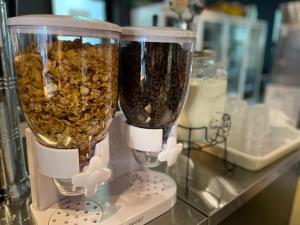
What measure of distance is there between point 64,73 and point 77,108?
0.05 metres

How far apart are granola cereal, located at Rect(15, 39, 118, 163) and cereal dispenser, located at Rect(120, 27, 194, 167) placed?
5cm

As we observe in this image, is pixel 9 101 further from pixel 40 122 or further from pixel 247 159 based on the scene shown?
pixel 247 159

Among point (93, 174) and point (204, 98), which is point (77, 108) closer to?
point (93, 174)

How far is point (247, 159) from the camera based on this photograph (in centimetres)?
64

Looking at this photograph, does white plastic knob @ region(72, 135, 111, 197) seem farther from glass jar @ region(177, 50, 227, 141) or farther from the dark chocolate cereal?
glass jar @ region(177, 50, 227, 141)

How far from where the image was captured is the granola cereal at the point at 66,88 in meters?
0.32

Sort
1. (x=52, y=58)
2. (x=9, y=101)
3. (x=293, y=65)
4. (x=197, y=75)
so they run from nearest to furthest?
(x=52, y=58)
(x=9, y=101)
(x=197, y=75)
(x=293, y=65)

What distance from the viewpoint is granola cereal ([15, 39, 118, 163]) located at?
32 centimetres

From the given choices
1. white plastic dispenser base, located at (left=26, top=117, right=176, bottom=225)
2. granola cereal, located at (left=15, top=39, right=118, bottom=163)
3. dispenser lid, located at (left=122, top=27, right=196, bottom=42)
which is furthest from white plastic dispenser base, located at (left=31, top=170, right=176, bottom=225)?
dispenser lid, located at (left=122, top=27, right=196, bottom=42)

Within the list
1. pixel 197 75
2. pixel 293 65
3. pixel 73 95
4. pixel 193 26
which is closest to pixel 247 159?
pixel 197 75

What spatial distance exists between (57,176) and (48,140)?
0.18ft

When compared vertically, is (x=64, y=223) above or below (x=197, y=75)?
below

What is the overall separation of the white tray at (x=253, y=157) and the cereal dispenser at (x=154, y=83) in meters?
0.27

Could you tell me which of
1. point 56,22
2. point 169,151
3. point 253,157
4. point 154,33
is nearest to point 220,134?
point 253,157
